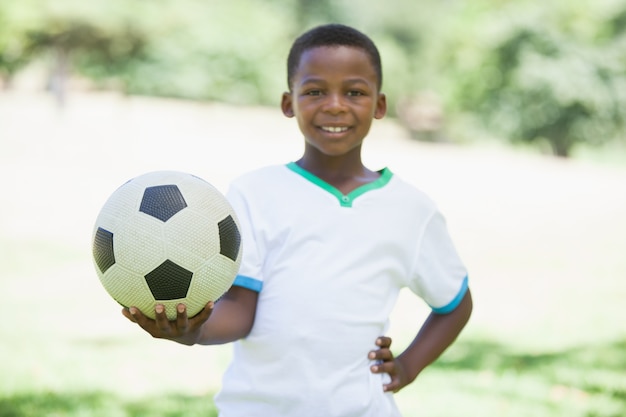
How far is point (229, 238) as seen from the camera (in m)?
2.08

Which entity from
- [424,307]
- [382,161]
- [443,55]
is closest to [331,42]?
[424,307]

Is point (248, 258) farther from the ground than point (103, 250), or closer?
farther from the ground

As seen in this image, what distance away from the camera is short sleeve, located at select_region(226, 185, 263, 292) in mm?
2273

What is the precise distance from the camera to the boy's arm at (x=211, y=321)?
6.40 ft

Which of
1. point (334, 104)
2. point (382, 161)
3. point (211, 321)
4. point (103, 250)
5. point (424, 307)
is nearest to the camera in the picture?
point (103, 250)

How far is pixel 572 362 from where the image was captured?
18.3 feet

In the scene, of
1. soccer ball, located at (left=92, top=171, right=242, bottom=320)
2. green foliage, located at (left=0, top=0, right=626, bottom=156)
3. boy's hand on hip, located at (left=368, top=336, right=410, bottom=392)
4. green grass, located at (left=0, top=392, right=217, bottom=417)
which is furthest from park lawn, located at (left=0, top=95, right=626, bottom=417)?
green foliage, located at (left=0, top=0, right=626, bottom=156)

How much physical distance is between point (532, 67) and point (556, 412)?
87.3 ft

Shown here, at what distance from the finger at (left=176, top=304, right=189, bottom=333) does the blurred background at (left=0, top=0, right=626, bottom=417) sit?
2.56 meters

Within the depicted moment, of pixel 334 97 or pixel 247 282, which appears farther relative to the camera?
pixel 334 97

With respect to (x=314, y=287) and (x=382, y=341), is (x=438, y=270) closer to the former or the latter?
(x=382, y=341)

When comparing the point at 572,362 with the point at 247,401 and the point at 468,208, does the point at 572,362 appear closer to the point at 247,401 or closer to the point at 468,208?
the point at 247,401

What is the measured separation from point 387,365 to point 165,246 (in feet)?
2.58

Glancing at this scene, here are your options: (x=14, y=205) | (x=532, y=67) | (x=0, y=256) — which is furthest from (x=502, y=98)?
(x=0, y=256)
